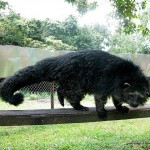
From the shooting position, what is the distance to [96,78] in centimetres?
437

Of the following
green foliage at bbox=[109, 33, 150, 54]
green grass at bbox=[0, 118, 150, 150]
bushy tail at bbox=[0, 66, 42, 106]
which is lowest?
green foliage at bbox=[109, 33, 150, 54]

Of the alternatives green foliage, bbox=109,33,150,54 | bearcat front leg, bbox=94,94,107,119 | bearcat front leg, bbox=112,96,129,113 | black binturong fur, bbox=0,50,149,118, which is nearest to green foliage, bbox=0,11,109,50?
green foliage, bbox=109,33,150,54

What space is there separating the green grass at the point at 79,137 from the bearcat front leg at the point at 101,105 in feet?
4.48

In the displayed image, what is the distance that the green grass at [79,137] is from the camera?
5.45m

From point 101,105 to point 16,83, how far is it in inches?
41.9

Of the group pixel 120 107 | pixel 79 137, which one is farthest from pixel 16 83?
pixel 79 137

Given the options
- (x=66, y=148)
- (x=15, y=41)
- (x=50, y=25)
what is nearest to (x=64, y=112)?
(x=66, y=148)

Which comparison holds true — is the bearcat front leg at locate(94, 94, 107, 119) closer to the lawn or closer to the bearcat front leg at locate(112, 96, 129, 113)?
the bearcat front leg at locate(112, 96, 129, 113)

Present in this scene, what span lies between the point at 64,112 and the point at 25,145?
88.1 inches

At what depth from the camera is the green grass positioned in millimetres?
5445

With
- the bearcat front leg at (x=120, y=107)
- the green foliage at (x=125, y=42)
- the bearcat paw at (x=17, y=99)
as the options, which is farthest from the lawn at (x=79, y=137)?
the green foliage at (x=125, y=42)

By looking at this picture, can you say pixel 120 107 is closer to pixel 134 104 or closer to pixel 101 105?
pixel 134 104

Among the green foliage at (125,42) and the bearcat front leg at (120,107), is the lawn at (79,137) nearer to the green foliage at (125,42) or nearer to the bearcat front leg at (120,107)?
the bearcat front leg at (120,107)

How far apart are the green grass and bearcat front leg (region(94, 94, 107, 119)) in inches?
53.8
